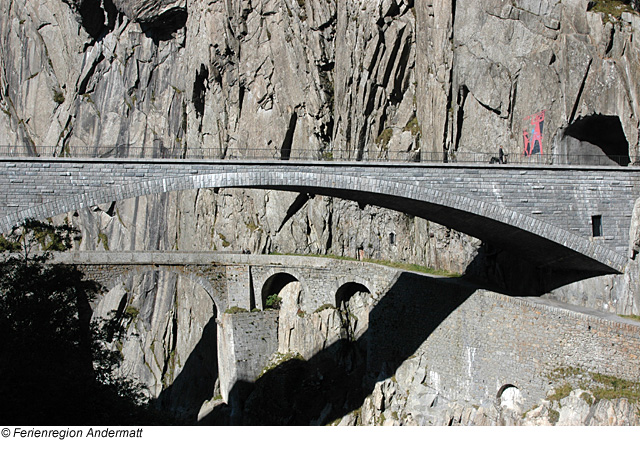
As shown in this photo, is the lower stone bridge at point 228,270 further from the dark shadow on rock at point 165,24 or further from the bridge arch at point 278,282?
the dark shadow on rock at point 165,24

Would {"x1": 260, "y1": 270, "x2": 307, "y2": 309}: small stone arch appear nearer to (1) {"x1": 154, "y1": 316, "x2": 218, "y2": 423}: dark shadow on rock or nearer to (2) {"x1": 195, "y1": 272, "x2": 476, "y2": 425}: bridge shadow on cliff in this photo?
(2) {"x1": 195, "y1": 272, "x2": 476, "y2": 425}: bridge shadow on cliff

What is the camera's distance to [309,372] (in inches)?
1261

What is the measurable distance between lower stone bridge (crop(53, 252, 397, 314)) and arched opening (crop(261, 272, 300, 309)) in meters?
0.14

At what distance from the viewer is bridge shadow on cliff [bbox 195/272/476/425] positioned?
25984 mm

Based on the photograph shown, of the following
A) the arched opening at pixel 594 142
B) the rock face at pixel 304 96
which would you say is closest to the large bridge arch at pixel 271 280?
the rock face at pixel 304 96

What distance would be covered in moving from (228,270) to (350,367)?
1004 centimetres

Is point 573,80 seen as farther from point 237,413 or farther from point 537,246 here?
point 237,413

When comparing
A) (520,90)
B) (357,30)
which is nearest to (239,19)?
(357,30)

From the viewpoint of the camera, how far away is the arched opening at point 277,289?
1415 inches

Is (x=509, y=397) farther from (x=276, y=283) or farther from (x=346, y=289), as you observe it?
(x=276, y=283)

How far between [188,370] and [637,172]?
3522 centimetres

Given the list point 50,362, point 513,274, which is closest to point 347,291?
point 513,274

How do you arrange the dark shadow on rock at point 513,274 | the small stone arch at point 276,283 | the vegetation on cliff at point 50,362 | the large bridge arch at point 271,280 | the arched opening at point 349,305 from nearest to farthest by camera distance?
the vegetation on cliff at point 50,362 < the dark shadow on rock at point 513,274 < the arched opening at point 349,305 < the large bridge arch at point 271,280 < the small stone arch at point 276,283

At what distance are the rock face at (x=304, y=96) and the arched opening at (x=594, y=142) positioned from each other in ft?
0.27
